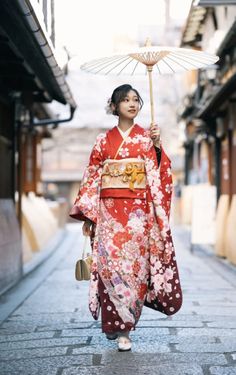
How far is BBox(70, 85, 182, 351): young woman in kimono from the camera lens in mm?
6324

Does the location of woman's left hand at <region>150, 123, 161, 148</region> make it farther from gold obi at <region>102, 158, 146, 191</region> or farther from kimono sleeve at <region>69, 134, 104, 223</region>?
kimono sleeve at <region>69, 134, 104, 223</region>

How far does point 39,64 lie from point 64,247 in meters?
11.5

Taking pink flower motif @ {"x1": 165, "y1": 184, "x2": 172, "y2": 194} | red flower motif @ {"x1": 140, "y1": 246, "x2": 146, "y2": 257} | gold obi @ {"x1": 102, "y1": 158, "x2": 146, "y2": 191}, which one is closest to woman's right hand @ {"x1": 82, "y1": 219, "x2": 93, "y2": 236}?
gold obi @ {"x1": 102, "y1": 158, "x2": 146, "y2": 191}

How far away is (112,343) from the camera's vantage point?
21.3 feet

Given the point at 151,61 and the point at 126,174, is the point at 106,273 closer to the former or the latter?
the point at 126,174

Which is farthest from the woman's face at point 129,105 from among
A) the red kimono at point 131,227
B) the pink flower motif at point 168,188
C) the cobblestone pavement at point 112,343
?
the cobblestone pavement at point 112,343

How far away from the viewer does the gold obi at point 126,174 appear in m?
6.39

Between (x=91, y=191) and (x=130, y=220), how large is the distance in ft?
1.54

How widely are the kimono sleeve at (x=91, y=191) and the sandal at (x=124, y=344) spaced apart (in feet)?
3.63

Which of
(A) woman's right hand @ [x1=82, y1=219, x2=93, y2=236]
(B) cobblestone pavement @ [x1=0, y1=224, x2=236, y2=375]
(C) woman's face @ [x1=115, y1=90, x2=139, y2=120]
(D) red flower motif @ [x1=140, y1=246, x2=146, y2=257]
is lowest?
(B) cobblestone pavement @ [x1=0, y1=224, x2=236, y2=375]

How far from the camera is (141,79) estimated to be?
48656mm

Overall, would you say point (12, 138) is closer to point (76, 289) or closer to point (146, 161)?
point (76, 289)

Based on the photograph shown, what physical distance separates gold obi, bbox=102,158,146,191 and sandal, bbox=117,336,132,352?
136cm

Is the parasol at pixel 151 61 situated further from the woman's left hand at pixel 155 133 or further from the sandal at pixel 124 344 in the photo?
the sandal at pixel 124 344
